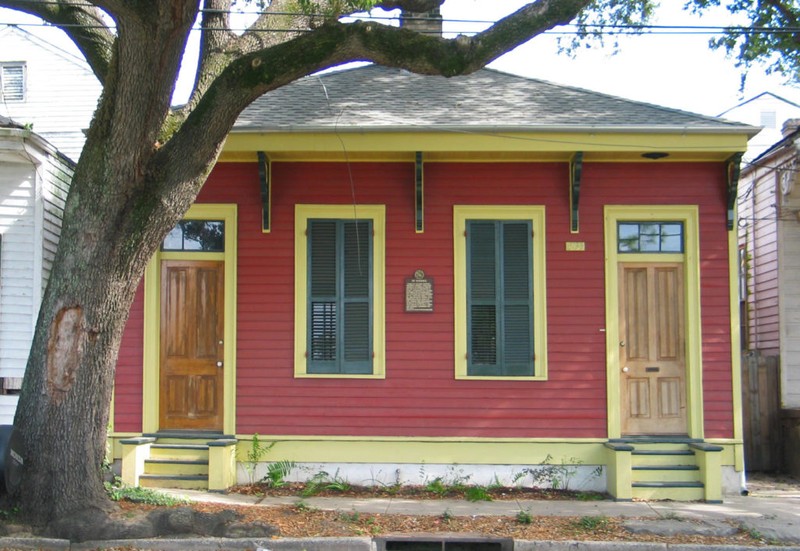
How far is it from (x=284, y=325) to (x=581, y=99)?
492 cm

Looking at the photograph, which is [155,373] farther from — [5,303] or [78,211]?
[78,211]

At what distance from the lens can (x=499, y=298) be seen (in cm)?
1038

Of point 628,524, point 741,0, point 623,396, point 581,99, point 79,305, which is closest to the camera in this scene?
point 79,305

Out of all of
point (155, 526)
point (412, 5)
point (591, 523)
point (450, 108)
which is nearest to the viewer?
point (155, 526)

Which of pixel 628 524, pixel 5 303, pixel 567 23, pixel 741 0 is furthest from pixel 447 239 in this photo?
pixel 741 0

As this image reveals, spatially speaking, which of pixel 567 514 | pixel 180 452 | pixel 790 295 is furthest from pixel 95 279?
pixel 790 295

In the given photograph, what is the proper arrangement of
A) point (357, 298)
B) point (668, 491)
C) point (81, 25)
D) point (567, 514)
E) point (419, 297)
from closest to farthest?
1. point (81, 25)
2. point (567, 514)
3. point (668, 491)
4. point (419, 297)
5. point (357, 298)

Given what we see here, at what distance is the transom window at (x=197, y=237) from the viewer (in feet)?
34.7

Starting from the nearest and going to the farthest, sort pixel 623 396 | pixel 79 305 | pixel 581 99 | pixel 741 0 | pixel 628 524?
pixel 79 305
pixel 628 524
pixel 623 396
pixel 581 99
pixel 741 0

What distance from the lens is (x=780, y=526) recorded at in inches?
328

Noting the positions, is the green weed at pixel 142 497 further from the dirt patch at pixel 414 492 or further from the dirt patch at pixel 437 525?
the dirt patch at pixel 414 492

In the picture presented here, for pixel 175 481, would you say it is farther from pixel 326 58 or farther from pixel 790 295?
pixel 790 295

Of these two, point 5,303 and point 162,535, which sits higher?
point 5,303

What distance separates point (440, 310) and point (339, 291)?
50.4 inches
